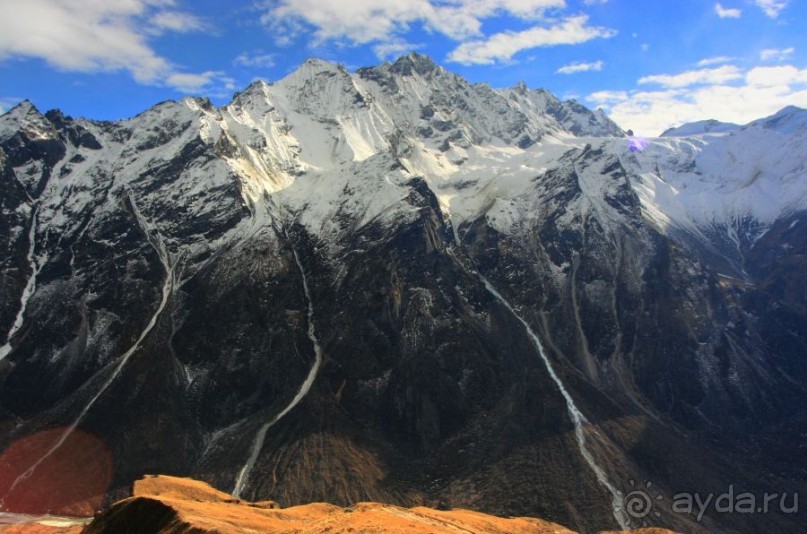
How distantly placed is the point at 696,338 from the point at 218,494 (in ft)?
484

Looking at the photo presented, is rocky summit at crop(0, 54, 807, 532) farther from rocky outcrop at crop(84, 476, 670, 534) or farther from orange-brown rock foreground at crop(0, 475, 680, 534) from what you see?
rocky outcrop at crop(84, 476, 670, 534)

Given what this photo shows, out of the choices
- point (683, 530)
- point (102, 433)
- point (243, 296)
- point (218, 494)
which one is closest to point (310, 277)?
point (243, 296)

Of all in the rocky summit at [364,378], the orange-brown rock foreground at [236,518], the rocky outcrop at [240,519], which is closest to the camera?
the rocky outcrop at [240,519]

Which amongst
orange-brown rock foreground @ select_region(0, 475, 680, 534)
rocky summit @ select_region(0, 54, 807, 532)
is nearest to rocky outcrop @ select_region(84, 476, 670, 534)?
orange-brown rock foreground @ select_region(0, 475, 680, 534)

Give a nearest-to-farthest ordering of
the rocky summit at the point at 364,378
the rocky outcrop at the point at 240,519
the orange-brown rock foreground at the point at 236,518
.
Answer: the rocky outcrop at the point at 240,519 → the orange-brown rock foreground at the point at 236,518 → the rocky summit at the point at 364,378

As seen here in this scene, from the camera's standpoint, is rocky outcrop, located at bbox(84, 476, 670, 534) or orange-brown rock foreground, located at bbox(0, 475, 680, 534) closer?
rocky outcrop, located at bbox(84, 476, 670, 534)

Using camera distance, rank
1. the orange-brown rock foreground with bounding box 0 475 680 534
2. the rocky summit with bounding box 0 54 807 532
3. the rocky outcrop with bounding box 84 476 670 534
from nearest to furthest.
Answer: the rocky outcrop with bounding box 84 476 670 534 → the orange-brown rock foreground with bounding box 0 475 680 534 → the rocky summit with bounding box 0 54 807 532

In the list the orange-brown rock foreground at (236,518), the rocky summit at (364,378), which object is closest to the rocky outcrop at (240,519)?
the orange-brown rock foreground at (236,518)

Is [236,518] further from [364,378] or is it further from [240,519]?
[364,378]

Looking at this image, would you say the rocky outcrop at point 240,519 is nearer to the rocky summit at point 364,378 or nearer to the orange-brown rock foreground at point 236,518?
the orange-brown rock foreground at point 236,518

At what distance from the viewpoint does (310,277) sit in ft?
620

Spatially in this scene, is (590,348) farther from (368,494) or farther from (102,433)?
(102,433)

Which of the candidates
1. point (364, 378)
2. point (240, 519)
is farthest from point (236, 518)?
point (364, 378)

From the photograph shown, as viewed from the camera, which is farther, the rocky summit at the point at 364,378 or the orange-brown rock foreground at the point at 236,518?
the rocky summit at the point at 364,378
